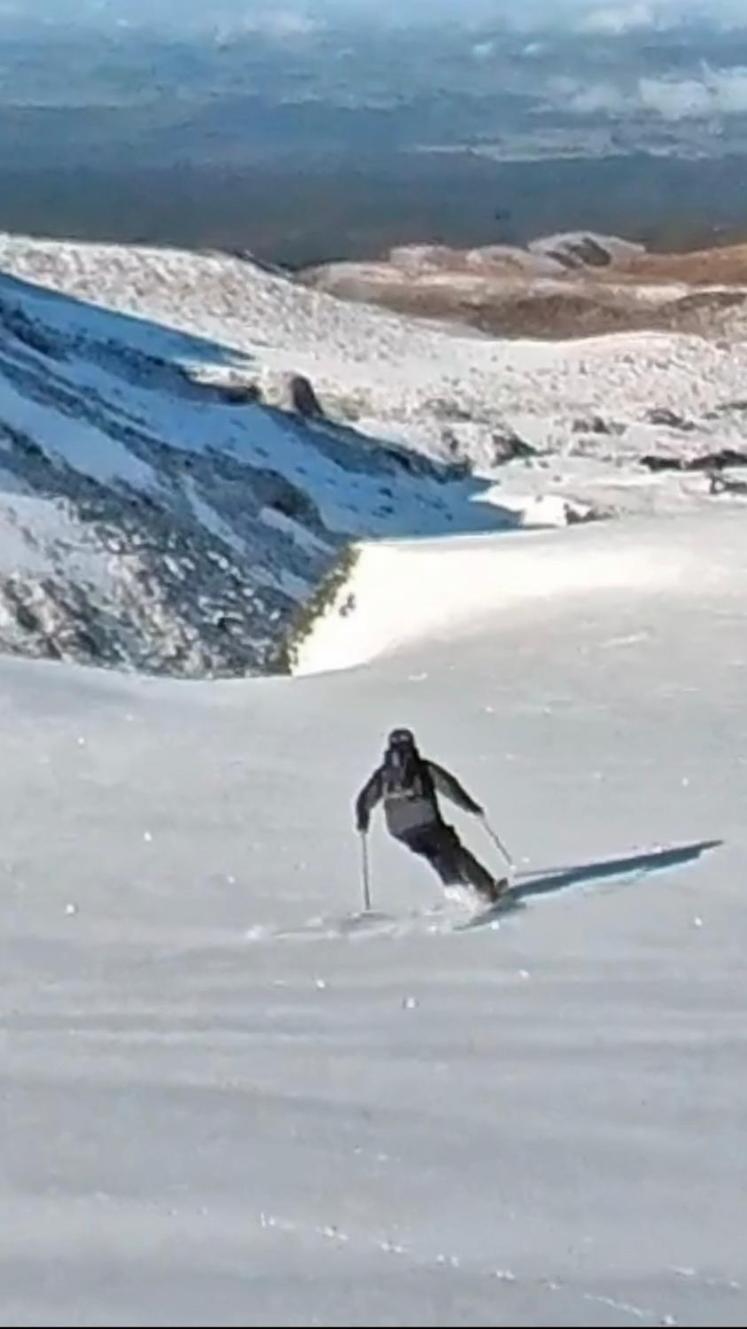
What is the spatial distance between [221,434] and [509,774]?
19.0 m

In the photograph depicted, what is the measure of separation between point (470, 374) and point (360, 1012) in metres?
42.3

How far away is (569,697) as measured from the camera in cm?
1572

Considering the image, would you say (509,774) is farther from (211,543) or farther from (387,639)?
(211,543)

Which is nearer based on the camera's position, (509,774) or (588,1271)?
(588,1271)

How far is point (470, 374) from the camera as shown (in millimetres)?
50688

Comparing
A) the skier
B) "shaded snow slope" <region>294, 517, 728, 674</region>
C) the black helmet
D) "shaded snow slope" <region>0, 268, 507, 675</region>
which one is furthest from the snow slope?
"shaded snow slope" <region>0, 268, 507, 675</region>

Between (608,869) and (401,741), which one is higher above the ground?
(401,741)

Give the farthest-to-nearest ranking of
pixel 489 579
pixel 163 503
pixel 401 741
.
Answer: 1. pixel 163 503
2. pixel 489 579
3. pixel 401 741

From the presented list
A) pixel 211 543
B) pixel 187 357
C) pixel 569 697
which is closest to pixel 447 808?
pixel 569 697

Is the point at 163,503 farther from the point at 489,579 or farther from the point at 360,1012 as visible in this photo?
the point at 360,1012

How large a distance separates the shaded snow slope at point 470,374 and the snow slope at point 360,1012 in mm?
17794

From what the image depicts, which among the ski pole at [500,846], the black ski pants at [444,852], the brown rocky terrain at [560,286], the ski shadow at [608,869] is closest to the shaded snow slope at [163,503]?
the ski pole at [500,846]

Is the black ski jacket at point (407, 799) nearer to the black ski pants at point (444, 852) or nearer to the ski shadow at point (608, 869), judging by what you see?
the black ski pants at point (444, 852)

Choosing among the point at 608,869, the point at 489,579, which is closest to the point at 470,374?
the point at 489,579
